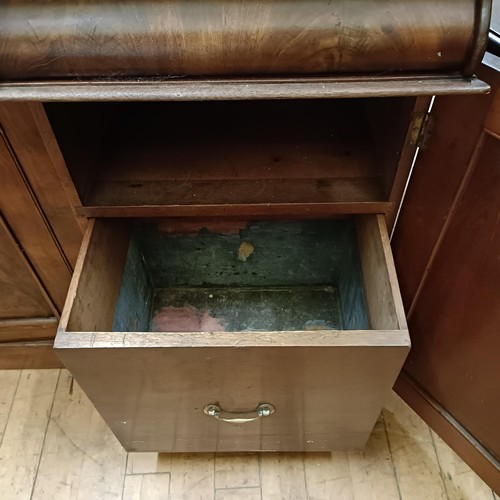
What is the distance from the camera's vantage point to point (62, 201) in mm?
738

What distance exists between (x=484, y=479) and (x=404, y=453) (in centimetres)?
14

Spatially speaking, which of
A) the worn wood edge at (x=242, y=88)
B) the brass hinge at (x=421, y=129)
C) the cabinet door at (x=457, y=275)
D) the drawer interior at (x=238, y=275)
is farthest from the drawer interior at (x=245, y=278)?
the worn wood edge at (x=242, y=88)

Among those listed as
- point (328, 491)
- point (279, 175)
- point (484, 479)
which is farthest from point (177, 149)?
point (484, 479)

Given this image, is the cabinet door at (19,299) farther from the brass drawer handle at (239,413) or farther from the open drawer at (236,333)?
the brass drawer handle at (239,413)

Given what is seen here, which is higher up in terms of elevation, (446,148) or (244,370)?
(446,148)

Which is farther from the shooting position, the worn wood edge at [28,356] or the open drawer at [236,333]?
the worn wood edge at [28,356]

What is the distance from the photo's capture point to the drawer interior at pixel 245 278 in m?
0.88

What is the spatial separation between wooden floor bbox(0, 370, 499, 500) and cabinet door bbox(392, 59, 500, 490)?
0.06m

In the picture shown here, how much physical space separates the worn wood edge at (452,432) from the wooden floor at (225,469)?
0.02m

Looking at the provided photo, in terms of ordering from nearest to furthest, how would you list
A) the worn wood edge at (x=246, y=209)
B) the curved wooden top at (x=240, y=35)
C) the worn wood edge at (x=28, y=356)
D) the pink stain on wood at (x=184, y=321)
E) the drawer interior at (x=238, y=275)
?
1. the curved wooden top at (x=240, y=35)
2. the worn wood edge at (x=246, y=209)
3. the drawer interior at (x=238, y=275)
4. the pink stain on wood at (x=184, y=321)
5. the worn wood edge at (x=28, y=356)

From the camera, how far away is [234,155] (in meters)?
0.74

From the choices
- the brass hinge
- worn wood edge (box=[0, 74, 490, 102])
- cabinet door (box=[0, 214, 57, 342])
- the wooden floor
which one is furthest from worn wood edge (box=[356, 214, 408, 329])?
cabinet door (box=[0, 214, 57, 342])

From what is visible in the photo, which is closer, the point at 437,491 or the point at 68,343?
the point at 68,343

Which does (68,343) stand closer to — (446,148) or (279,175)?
(279,175)
